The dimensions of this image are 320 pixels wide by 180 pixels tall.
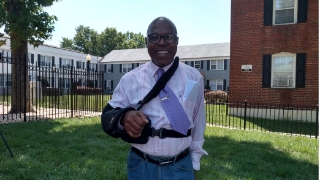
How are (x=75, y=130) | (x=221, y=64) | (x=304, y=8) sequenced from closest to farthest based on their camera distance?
(x=75, y=130)
(x=304, y=8)
(x=221, y=64)

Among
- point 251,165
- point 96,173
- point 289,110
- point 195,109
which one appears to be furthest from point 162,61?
point 289,110

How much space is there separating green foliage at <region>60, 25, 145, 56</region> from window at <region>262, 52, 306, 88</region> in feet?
162

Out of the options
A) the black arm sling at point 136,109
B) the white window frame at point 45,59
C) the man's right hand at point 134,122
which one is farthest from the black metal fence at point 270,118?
the white window frame at point 45,59

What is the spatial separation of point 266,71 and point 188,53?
25.2 m

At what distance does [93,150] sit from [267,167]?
10.7 ft

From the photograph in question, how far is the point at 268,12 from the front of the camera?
39.8 feet

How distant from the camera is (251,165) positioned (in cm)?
499

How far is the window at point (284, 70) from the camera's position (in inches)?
460

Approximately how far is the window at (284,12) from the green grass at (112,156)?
625 cm

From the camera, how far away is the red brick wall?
1150cm

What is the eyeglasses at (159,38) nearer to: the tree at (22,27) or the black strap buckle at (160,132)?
the black strap buckle at (160,132)

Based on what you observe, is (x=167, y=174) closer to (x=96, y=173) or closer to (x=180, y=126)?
(x=180, y=126)

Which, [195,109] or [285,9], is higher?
[285,9]

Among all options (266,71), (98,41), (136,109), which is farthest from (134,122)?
(98,41)
